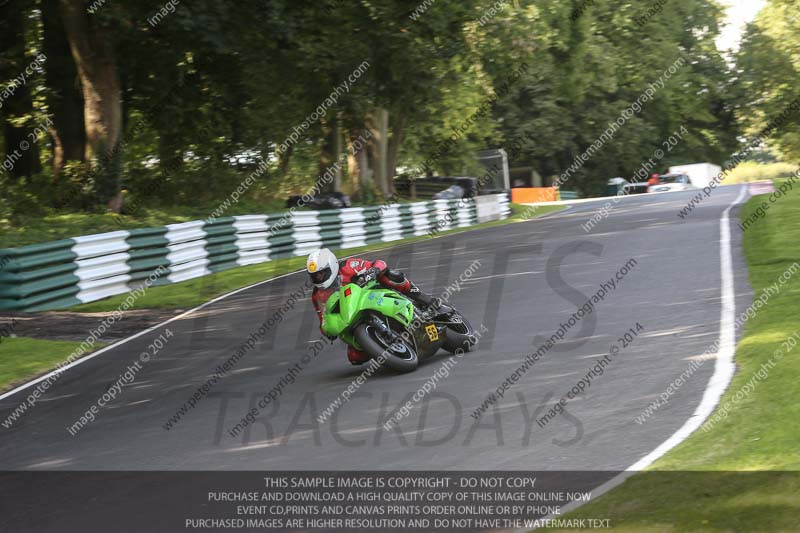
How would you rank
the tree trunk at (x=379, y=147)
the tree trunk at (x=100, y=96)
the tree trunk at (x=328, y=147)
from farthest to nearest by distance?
the tree trunk at (x=379, y=147) → the tree trunk at (x=328, y=147) → the tree trunk at (x=100, y=96)

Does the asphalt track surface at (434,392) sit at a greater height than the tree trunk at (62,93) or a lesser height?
lesser

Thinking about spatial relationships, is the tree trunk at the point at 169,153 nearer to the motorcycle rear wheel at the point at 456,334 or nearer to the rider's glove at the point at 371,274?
the motorcycle rear wheel at the point at 456,334

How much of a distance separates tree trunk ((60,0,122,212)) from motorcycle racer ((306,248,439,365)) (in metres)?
15.5

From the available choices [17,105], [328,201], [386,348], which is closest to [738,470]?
[386,348]

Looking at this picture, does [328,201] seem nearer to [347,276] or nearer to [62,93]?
[62,93]

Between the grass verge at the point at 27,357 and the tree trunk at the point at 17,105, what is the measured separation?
17112 mm

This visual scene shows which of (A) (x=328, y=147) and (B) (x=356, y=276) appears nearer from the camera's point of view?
(B) (x=356, y=276)

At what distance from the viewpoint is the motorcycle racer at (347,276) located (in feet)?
30.3

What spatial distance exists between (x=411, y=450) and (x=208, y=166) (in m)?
28.3

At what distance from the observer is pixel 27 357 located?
1254 cm

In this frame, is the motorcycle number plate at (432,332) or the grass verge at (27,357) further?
the grass verge at (27,357)

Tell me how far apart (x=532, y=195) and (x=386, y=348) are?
150 feet

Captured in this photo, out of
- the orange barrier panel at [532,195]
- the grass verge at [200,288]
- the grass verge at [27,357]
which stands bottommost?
the orange barrier panel at [532,195]

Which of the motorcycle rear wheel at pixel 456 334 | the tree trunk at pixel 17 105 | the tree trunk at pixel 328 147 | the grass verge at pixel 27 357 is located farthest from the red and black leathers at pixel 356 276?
the tree trunk at pixel 328 147
